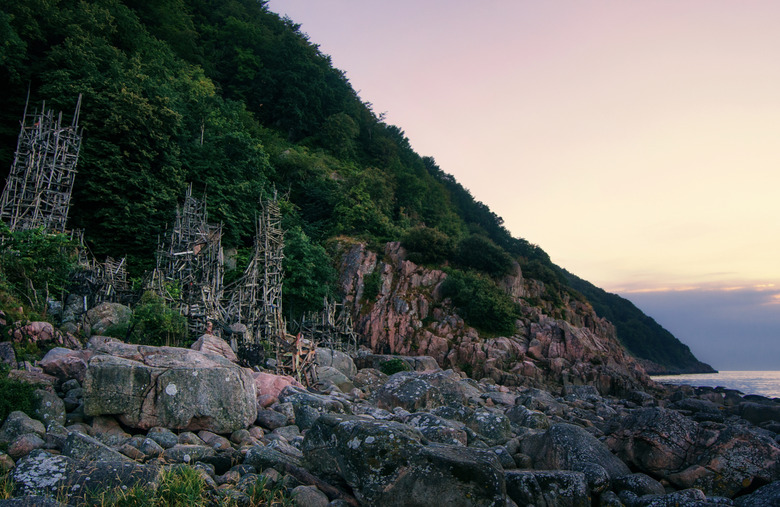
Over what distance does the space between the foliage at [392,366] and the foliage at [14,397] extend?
19063mm

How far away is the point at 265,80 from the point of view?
5234cm

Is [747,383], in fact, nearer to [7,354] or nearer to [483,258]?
[483,258]

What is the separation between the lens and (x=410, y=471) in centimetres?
651

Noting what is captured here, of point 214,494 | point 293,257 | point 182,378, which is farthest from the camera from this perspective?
point 293,257

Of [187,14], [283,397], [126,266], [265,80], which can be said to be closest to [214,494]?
[283,397]

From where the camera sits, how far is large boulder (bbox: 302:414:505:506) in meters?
6.40

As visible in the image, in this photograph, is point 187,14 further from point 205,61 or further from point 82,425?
point 82,425

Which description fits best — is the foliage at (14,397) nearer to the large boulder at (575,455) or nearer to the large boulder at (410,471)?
the large boulder at (410,471)

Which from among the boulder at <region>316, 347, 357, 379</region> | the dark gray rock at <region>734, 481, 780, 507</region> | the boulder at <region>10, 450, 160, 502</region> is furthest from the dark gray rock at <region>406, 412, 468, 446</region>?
the boulder at <region>316, 347, 357, 379</region>

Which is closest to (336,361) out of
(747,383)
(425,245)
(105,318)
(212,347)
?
(212,347)

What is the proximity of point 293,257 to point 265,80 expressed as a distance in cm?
3073

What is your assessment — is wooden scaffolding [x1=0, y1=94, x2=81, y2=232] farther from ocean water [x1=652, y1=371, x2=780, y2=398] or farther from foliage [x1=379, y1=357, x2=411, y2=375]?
ocean water [x1=652, y1=371, x2=780, y2=398]

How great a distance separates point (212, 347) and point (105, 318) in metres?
4.26

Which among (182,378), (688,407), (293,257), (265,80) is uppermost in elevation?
(265,80)
